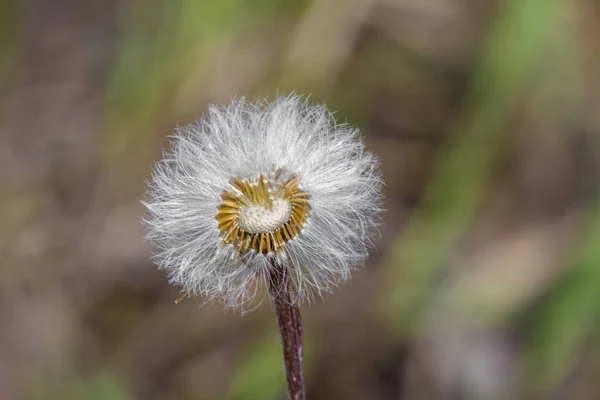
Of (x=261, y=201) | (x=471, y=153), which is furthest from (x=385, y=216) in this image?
(x=261, y=201)

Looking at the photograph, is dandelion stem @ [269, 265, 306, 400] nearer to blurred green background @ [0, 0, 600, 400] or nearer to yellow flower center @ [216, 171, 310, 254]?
yellow flower center @ [216, 171, 310, 254]

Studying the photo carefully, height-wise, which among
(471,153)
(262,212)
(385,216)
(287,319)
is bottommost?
(287,319)

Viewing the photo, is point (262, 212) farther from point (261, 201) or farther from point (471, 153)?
point (471, 153)

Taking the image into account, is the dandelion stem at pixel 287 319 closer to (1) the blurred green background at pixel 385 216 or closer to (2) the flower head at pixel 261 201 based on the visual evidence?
(2) the flower head at pixel 261 201

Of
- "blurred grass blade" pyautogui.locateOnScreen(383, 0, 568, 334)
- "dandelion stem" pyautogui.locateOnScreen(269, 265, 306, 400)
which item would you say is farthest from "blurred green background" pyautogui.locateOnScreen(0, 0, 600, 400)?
"dandelion stem" pyautogui.locateOnScreen(269, 265, 306, 400)

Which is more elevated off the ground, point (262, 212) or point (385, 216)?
point (385, 216)
